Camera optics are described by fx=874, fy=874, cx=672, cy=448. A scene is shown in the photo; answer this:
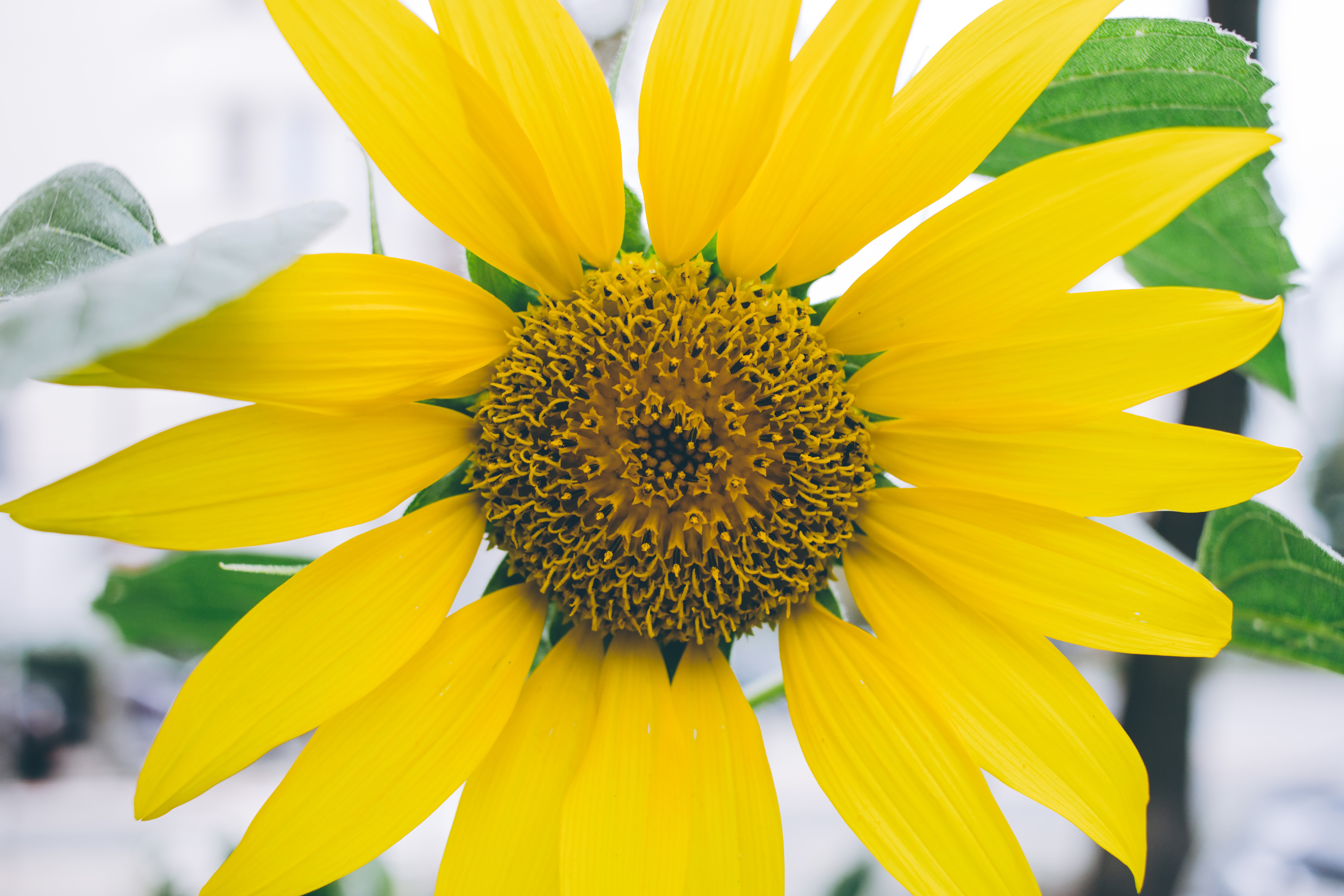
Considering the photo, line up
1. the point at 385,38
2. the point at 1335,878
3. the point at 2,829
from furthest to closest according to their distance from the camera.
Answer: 1. the point at 2,829
2. the point at 1335,878
3. the point at 385,38

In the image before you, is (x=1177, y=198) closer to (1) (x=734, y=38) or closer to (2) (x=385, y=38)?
(1) (x=734, y=38)

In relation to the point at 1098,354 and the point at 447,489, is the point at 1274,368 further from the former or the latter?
the point at 447,489

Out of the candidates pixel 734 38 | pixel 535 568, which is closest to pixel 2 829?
pixel 535 568

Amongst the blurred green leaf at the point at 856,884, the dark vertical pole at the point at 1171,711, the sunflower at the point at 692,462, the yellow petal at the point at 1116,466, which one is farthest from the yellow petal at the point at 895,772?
the blurred green leaf at the point at 856,884

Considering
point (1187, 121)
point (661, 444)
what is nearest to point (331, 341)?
point (661, 444)

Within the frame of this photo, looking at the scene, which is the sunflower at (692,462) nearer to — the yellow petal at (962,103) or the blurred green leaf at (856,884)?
the yellow petal at (962,103)

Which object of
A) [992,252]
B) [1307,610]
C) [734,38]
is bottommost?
[1307,610]
